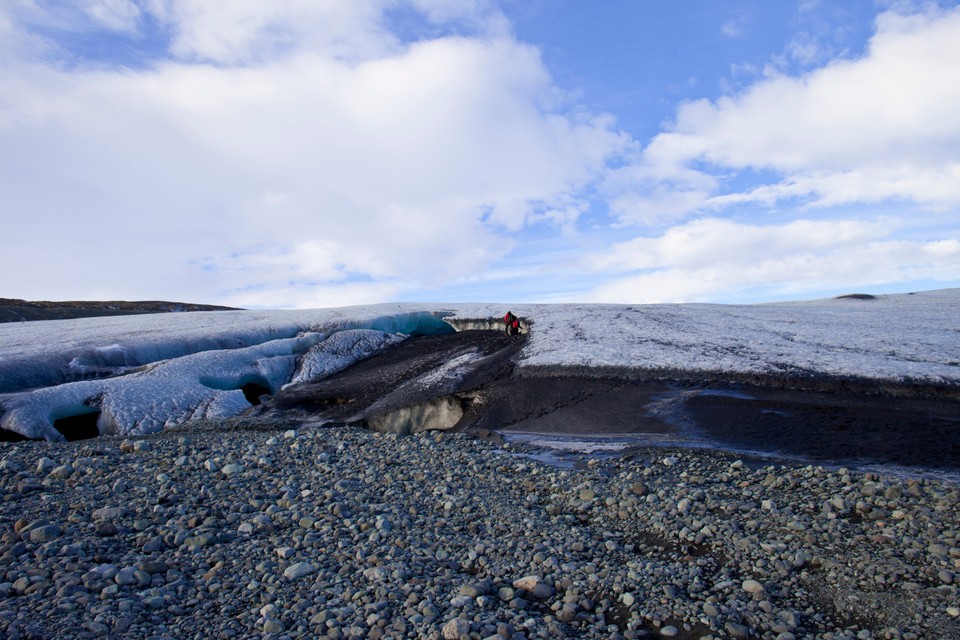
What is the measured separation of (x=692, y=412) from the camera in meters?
13.0

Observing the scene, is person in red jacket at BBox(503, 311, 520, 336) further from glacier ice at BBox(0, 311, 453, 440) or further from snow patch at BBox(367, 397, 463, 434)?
snow patch at BBox(367, 397, 463, 434)

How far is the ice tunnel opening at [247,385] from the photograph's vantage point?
18969 mm

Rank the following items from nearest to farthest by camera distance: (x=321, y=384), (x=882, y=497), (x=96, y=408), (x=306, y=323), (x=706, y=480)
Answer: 1. (x=882, y=497)
2. (x=706, y=480)
3. (x=96, y=408)
4. (x=321, y=384)
5. (x=306, y=323)

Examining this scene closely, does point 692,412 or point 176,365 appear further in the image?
point 176,365

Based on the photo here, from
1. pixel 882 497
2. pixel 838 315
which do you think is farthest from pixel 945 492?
pixel 838 315

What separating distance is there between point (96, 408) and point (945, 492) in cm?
1923

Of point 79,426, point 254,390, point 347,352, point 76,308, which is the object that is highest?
point 76,308

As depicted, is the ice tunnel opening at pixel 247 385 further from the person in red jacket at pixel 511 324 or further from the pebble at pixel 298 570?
the pebble at pixel 298 570

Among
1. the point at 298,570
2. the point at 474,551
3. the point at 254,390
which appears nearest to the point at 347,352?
the point at 254,390

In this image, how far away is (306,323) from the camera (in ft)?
86.3

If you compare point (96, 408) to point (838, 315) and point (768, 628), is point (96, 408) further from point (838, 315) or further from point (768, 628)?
point (838, 315)

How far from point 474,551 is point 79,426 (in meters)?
15.4

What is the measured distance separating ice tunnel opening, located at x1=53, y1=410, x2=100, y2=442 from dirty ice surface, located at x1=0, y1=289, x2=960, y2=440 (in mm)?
297

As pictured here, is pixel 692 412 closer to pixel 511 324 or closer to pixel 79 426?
pixel 511 324
